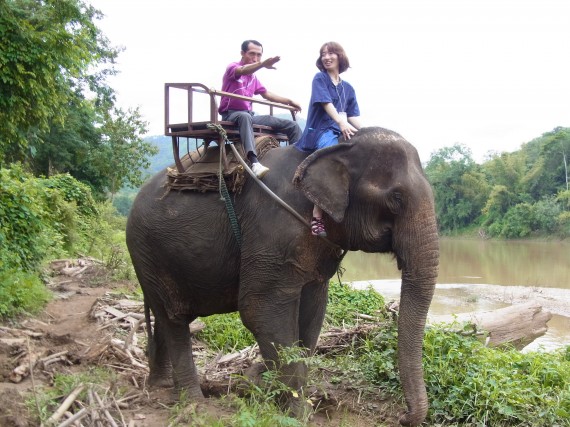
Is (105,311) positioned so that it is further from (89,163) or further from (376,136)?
(89,163)

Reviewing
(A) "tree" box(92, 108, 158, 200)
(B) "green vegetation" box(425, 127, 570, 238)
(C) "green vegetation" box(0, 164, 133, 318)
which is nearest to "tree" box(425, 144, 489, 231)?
(B) "green vegetation" box(425, 127, 570, 238)

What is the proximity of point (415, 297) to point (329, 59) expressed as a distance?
1919 mm

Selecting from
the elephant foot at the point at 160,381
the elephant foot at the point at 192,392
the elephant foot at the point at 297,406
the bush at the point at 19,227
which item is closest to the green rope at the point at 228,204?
the elephant foot at the point at 297,406

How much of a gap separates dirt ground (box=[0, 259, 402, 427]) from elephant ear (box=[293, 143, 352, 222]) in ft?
4.98

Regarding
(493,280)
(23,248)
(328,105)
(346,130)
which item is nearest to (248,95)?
(328,105)

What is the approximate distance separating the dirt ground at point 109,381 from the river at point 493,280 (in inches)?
281

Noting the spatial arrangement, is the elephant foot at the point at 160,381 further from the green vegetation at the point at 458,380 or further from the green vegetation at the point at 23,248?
the green vegetation at the point at 23,248

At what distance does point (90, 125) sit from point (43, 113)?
22.6 metres

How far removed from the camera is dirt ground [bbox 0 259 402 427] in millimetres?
4457

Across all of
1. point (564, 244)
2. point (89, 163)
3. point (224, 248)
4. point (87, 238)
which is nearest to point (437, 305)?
point (87, 238)

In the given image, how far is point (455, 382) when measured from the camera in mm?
5371

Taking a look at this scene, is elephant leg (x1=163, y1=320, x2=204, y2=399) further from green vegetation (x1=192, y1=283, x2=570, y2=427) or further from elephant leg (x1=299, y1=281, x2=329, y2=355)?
elephant leg (x1=299, y1=281, x2=329, y2=355)

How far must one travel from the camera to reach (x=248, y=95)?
5.58m

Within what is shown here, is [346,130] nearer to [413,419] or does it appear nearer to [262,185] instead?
[262,185]
